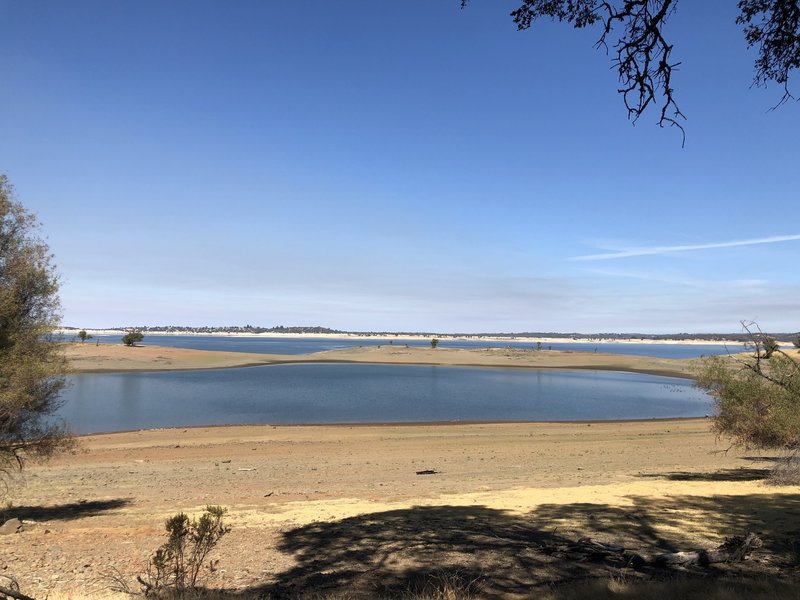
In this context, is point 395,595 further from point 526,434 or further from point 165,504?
point 526,434

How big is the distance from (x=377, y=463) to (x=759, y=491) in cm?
1222

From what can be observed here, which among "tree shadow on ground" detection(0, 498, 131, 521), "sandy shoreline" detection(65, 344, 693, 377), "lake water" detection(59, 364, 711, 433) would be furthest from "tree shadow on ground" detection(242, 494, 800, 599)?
"sandy shoreline" detection(65, 344, 693, 377)

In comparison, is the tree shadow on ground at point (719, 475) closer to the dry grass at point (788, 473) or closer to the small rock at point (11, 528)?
the dry grass at point (788, 473)

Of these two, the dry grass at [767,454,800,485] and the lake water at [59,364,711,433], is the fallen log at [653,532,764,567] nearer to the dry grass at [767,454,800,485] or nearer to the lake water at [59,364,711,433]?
the dry grass at [767,454,800,485]

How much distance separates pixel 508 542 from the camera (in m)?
8.00

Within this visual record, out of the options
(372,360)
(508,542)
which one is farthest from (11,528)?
(372,360)

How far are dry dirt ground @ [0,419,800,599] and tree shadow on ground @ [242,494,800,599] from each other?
4cm

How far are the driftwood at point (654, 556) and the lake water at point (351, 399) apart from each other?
28346 mm

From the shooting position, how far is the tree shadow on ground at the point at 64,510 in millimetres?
12227

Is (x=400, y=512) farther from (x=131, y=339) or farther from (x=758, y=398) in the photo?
(x=131, y=339)

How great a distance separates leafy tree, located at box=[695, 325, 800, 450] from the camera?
13945mm

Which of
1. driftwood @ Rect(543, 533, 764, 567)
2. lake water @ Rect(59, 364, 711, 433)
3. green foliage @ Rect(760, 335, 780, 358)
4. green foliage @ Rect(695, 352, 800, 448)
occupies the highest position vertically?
green foliage @ Rect(760, 335, 780, 358)

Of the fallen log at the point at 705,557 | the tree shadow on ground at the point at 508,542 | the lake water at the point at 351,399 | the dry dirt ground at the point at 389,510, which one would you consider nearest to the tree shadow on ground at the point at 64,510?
the dry dirt ground at the point at 389,510

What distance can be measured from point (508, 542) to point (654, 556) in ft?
6.52
